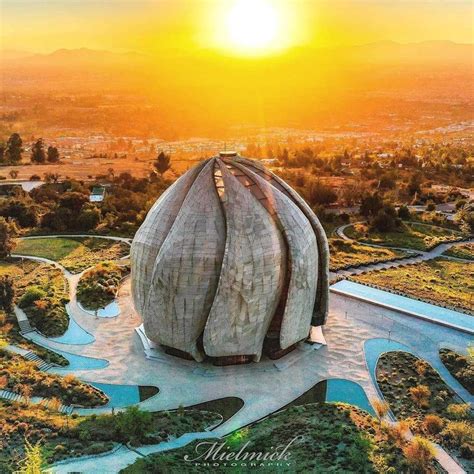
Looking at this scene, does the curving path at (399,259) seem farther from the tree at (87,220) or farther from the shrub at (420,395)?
the tree at (87,220)

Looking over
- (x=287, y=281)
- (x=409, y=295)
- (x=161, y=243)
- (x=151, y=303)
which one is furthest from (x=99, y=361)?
(x=409, y=295)

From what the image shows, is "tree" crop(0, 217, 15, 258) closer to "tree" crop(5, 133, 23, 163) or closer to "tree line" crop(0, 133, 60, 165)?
"tree line" crop(0, 133, 60, 165)

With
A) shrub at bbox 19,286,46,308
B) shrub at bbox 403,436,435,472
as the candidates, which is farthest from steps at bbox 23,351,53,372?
shrub at bbox 403,436,435,472

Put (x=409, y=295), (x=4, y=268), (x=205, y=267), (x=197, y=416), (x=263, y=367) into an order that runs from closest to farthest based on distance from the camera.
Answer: (x=197, y=416), (x=205, y=267), (x=263, y=367), (x=409, y=295), (x=4, y=268)

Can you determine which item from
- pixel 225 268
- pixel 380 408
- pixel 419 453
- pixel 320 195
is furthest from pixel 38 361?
pixel 320 195

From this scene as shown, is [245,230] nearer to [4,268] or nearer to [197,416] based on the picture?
[197,416]

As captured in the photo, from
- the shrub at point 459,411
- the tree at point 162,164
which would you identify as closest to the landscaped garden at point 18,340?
the shrub at point 459,411
